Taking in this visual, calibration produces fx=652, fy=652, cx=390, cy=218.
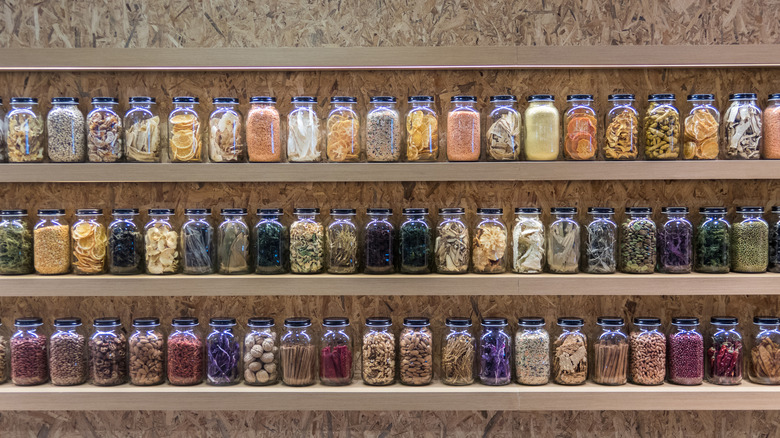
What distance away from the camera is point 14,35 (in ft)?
6.97

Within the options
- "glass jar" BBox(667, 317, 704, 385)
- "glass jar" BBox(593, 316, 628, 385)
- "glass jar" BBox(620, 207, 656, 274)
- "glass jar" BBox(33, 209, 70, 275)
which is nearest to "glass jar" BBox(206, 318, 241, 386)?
"glass jar" BBox(33, 209, 70, 275)

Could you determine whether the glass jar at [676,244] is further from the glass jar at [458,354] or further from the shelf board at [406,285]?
the glass jar at [458,354]

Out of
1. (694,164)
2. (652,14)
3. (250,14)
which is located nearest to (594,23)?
(652,14)

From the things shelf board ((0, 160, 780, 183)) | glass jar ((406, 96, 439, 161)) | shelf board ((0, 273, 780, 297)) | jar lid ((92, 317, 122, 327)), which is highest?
glass jar ((406, 96, 439, 161))

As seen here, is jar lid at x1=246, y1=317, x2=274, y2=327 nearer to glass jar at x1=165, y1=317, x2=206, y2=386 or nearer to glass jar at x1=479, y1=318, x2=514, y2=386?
glass jar at x1=165, y1=317, x2=206, y2=386

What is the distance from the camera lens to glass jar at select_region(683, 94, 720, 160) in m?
1.96

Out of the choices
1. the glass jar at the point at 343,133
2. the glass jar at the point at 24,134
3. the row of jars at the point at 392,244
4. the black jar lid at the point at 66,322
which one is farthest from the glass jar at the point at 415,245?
the glass jar at the point at 24,134

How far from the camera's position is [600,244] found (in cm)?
199

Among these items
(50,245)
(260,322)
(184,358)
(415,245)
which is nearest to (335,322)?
(260,322)

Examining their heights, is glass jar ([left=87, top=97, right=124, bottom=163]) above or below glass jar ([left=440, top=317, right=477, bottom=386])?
above

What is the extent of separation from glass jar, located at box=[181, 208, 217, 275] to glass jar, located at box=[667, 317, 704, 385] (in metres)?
1.43

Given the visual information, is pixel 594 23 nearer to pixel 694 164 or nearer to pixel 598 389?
pixel 694 164

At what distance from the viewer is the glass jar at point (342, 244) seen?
198 centimetres

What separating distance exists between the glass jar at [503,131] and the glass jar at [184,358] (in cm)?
107
